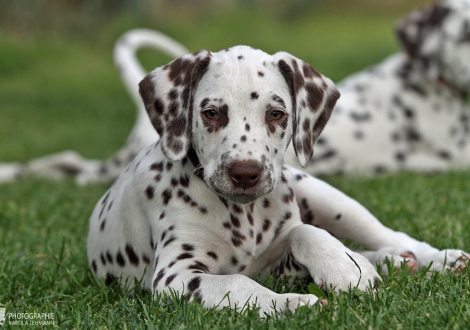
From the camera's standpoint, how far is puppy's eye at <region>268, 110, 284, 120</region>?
3.87 meters

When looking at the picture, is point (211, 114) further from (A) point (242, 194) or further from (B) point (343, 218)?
(B) point (343, 218)

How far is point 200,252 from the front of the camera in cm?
382

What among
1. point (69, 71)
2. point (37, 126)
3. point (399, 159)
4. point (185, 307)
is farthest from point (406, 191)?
point (69, 71)

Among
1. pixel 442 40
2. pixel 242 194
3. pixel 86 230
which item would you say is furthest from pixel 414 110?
pixel 242 194

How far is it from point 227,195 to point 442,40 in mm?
5350

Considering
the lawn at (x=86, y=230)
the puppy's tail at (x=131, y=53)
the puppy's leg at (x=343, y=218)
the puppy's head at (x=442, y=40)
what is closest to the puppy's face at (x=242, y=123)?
the lawn at (x=86, y=230)

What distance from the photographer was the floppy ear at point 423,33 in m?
8.25

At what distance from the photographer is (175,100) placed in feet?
13.0

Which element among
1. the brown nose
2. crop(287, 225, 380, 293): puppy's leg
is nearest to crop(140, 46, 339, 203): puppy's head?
the brown nose

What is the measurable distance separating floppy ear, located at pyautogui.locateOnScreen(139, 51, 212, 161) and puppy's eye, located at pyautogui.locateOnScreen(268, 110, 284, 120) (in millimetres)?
459

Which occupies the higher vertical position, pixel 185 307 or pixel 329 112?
pixel 329 112

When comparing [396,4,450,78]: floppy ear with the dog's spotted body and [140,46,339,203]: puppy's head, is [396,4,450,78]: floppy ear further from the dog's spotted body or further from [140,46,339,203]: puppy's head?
[140,46,339,203]: puppy's head

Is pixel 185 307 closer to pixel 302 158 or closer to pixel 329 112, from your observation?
pixel 302 158

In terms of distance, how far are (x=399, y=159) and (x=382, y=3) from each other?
70.7 feet
